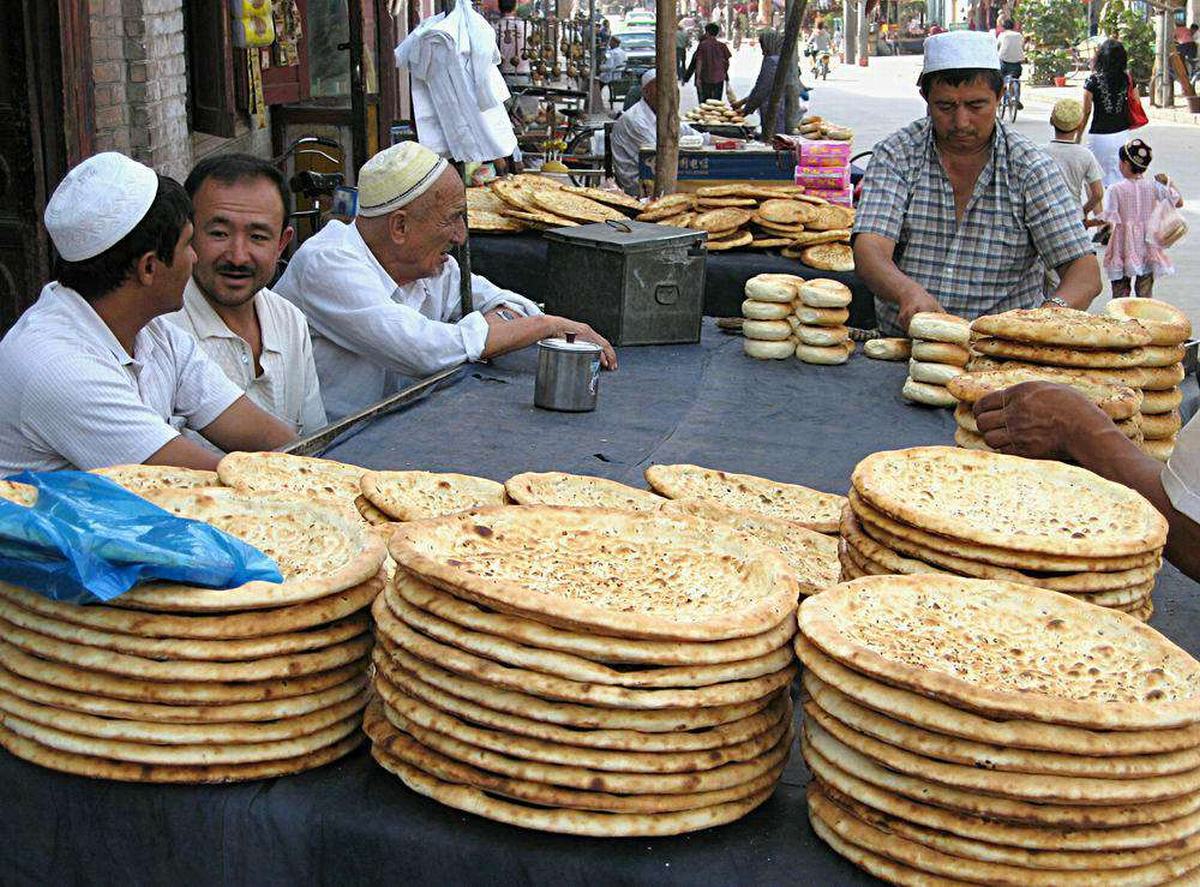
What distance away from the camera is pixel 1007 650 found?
5.29ft

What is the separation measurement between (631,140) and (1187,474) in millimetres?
9021

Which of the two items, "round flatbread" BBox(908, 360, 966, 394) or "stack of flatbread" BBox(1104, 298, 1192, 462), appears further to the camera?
"round flatbread" BBox(908, 360, 966, 394)

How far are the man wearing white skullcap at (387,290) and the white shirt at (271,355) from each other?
0.40m

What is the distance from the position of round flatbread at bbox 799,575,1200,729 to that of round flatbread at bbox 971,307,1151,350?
5.79 feet

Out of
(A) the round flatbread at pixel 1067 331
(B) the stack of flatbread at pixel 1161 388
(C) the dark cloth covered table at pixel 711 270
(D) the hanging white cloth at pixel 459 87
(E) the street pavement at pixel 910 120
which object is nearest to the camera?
(A) the round flatbread at pixel 1067 331

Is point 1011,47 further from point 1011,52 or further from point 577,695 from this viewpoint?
point 577,695

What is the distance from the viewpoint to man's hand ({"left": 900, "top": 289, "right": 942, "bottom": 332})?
457 cm

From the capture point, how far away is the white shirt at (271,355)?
3.58m

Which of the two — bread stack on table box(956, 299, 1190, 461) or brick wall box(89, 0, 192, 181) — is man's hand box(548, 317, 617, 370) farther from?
brick wall box(89, 0, 192, 181)

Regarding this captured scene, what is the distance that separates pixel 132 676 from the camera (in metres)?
1.59

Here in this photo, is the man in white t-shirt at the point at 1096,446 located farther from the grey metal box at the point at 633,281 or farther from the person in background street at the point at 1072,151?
the person in background street at the point at 1072,151

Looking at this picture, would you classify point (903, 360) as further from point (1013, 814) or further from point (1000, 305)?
point (1013, 814)

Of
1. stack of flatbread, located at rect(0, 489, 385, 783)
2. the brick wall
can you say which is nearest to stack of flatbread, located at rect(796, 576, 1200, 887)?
stack of flatbread, located at rect(0, 489, 385, 783)

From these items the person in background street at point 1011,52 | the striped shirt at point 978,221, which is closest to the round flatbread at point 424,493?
the striped shirt at point 978,221
